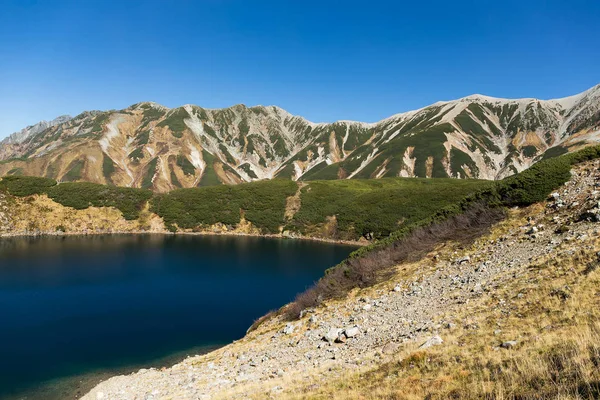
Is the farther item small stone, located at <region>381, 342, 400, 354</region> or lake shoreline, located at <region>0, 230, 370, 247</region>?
lake shoreline, located at <region>0, 230, 370, 247</region>

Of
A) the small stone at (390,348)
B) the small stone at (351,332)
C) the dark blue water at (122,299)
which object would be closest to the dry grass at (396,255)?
the small stone at (351,332)

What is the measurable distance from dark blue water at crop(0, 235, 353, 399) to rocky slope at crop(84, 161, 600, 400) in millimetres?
7190

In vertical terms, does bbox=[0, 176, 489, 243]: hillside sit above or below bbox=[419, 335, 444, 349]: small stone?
above

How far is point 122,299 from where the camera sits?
42688mm

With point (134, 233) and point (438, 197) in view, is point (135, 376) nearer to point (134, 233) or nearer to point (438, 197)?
point (134, 233)

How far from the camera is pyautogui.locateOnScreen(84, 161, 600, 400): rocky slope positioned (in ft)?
35.6

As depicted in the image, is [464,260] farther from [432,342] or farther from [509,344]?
[509,344]

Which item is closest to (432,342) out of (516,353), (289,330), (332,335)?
(516,353)

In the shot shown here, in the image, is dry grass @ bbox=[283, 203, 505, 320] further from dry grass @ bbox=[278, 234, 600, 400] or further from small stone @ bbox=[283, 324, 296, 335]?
dry grass @ bbox=[278, 234, 600, 400]

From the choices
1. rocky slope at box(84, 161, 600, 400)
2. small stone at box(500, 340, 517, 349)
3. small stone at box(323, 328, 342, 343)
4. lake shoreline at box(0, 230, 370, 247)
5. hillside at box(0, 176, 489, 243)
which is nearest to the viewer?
small stone at box(500, 340, 517, 349)

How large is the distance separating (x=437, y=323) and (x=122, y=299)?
134ft

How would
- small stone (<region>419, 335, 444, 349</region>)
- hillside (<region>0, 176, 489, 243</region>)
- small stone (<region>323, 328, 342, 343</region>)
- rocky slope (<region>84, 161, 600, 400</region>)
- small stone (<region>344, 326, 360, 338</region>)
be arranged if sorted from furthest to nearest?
1. hillside (<region>0, 176, 489, 243</region>)
2. small stone (<region>323, 328, 342, 343</region>)
3. small stone (<region>344, 326, 360, 338</region>)
4. small stone (<region>419, 335, 444, 349</region>)
5. rocky slope (<region>84, 161, 600, 400</region>)

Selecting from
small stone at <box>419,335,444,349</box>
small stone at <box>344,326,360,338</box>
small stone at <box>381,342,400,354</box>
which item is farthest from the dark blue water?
small stone at <box>419,335,444,349</box>

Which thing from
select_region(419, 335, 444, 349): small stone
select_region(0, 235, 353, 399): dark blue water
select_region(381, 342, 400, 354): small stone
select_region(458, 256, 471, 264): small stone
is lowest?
select_region(0, 235, 353, 399): dark blue water
